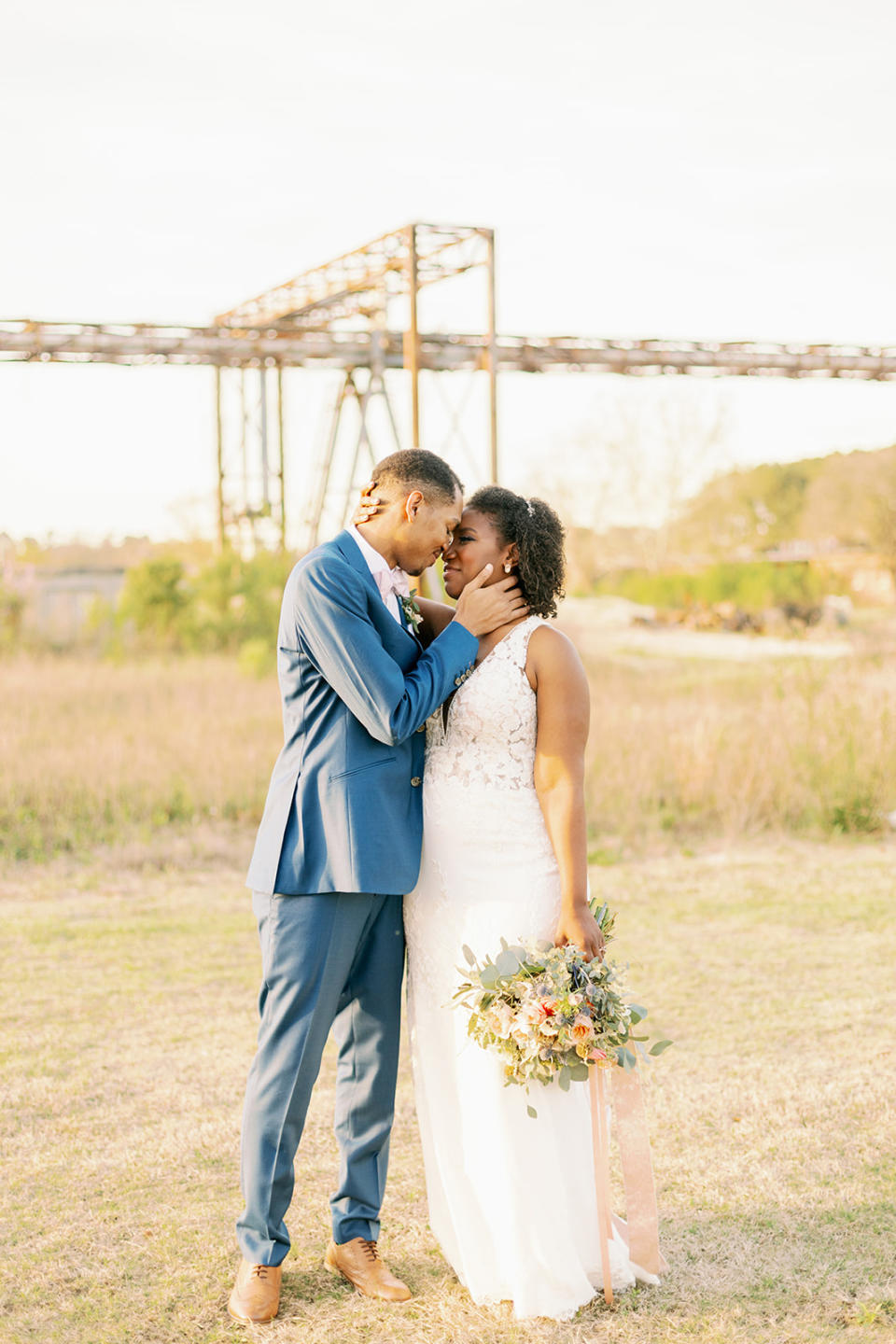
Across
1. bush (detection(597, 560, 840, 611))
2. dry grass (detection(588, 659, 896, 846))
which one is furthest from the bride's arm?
bush (detection(597, 560, 840, 611))

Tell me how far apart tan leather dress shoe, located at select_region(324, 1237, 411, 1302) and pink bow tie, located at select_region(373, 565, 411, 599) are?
1.75m

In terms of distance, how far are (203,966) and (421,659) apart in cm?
399

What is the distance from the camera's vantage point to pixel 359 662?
2.96m

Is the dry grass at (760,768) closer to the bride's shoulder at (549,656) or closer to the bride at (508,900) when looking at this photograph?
the bride at (508,900)

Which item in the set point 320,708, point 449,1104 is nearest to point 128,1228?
point 449,1104

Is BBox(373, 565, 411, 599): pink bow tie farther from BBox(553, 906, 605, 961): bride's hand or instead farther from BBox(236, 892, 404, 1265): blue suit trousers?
BBox(553, 906, 605, 961): bride's hand

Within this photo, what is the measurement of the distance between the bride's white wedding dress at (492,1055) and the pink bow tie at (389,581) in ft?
0.97

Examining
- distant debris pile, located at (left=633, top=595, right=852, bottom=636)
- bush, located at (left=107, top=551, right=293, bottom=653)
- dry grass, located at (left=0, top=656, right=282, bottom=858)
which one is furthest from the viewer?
distant debris pile, located at (left=633, top=595, right=852, bottom=636)

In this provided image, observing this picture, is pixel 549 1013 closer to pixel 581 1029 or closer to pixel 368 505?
pixel 581 1029

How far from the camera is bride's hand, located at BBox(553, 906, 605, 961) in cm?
319

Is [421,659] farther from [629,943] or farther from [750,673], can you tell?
[750,673]

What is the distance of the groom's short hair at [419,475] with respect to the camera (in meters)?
3.14

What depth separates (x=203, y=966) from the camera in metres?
6.56

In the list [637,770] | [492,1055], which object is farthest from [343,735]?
[637,770]
